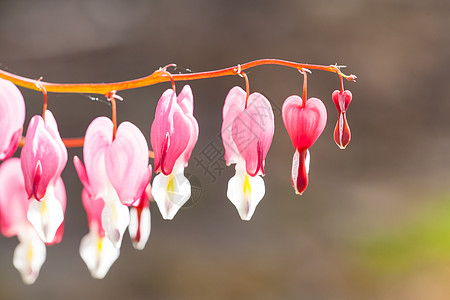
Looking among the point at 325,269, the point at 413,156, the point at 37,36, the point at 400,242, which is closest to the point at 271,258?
the point at 325,269

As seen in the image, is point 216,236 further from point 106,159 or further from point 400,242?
point 106,159

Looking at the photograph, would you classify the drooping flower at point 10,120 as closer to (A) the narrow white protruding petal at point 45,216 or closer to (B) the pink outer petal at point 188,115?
(A) the narrow white protruding petal at point 45,216

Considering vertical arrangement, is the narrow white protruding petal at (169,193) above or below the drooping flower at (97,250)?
above

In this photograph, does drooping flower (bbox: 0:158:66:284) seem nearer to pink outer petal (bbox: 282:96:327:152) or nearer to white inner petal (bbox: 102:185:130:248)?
white inner petal (bbox: 102:185:130:248)

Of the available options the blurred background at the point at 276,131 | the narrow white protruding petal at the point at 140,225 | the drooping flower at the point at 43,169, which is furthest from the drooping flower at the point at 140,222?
the blurred background at the point at 276,131

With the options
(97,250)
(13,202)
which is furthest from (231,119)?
(13,202)

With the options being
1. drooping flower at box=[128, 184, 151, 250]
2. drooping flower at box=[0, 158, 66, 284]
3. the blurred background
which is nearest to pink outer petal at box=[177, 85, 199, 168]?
drooping flower at box=[128, 184, 151, 250]

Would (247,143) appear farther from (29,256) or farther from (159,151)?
(29,256)
